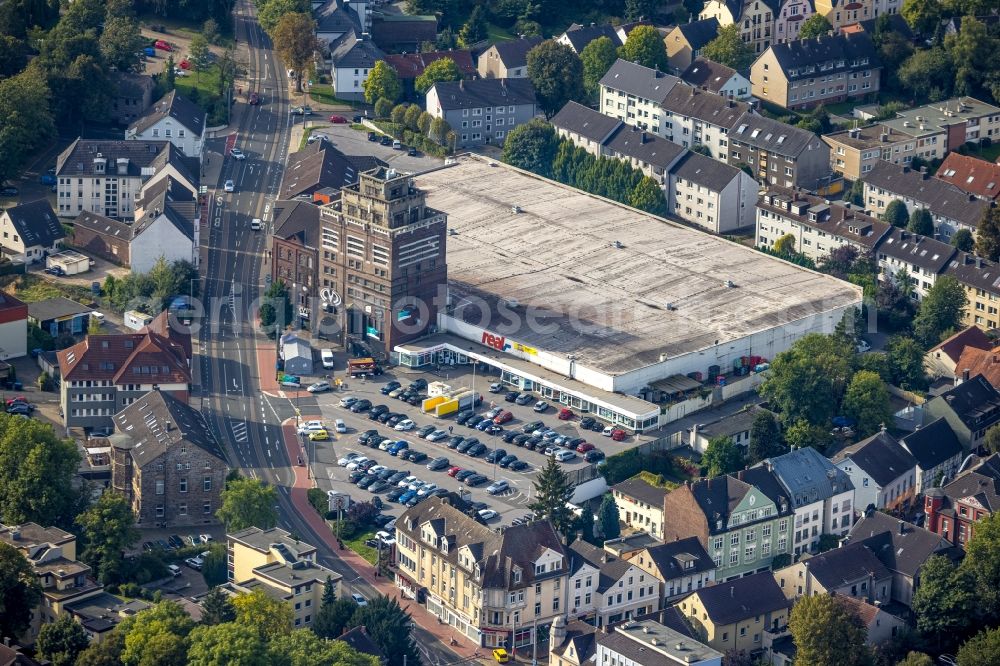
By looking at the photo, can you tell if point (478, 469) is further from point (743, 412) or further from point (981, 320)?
point (981, 320)

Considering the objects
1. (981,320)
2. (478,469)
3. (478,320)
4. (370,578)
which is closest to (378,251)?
(478,320)

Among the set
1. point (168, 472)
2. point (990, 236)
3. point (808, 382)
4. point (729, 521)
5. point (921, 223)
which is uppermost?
point (990, 236)

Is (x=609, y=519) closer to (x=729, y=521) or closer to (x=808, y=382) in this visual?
(x=729, y=521)

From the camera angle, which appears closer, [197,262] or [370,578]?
[370,578]

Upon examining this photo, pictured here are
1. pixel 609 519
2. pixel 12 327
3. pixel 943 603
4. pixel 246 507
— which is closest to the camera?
pixel 943 603

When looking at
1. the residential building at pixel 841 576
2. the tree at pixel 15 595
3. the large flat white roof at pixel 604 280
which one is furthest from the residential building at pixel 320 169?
the tree at pixel 15 595

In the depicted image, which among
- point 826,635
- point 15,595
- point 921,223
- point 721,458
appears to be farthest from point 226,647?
point 921,223
